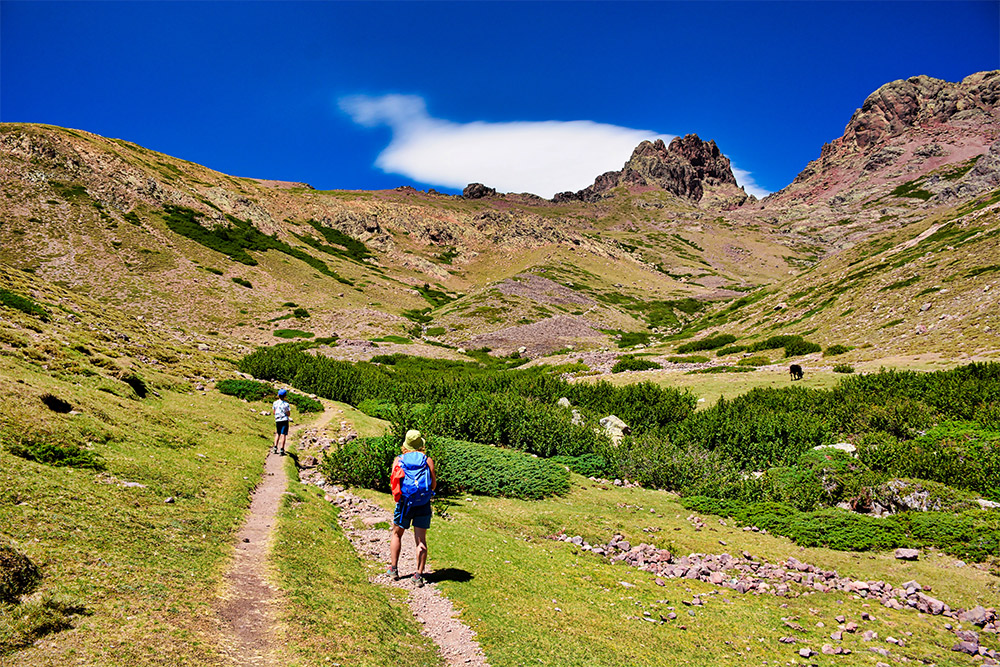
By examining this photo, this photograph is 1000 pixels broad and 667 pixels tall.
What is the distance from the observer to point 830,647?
659 centimetres

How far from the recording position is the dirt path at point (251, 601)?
5.02 m

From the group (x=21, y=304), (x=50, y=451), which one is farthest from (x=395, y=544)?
(x=21, y=304)

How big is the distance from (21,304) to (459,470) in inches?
746

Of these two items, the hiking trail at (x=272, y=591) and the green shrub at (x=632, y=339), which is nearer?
the hiking trail at (x=272, y=591)

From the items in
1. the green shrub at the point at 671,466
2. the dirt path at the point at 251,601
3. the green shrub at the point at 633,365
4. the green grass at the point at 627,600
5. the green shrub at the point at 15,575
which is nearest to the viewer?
the green shrub at the point at 15,575

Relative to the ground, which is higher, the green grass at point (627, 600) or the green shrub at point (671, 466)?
the green shrub at point (671, 466)

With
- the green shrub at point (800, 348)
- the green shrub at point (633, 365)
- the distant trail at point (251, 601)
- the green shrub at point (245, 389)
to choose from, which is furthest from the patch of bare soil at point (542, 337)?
the distant trail at point (251, 601)

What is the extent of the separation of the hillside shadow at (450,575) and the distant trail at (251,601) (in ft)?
8.60

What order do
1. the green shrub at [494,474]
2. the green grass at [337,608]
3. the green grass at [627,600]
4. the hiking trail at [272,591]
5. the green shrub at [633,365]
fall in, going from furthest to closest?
the green shrub at [633,365], the green shrub at [494,474], the green grass at [627,600], the green grass at [337,608], the hiking trail at [272,591]

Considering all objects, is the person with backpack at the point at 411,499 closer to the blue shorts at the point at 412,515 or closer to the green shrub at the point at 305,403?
the blue shorts at the point at 412,515

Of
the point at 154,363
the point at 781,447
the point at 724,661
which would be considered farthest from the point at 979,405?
the point at 154,363

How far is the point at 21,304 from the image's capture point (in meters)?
19.8

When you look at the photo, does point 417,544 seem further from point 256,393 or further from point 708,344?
point 708,344

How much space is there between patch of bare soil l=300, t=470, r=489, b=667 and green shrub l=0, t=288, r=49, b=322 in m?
16.0
